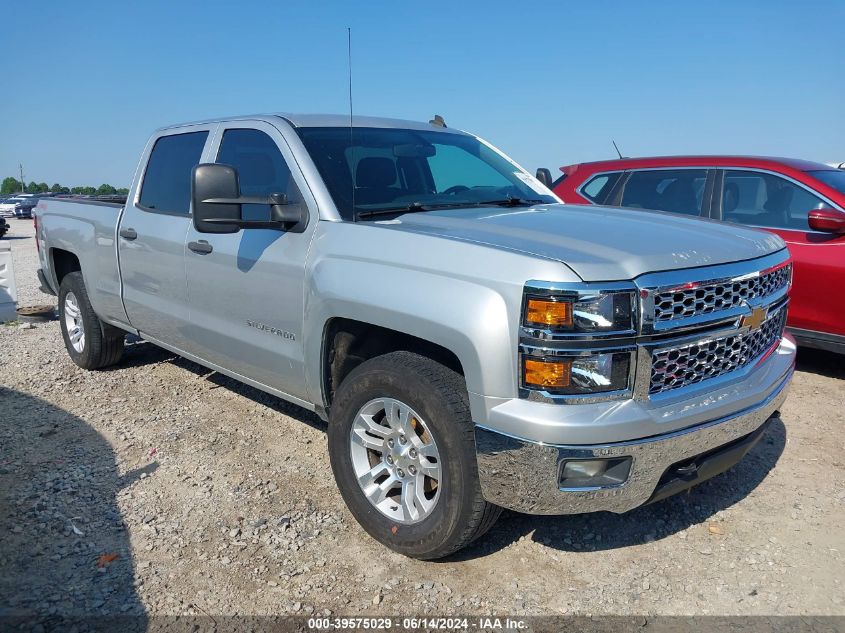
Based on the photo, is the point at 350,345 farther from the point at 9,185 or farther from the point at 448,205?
the point at 9,185

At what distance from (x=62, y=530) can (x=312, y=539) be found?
47.2 inches

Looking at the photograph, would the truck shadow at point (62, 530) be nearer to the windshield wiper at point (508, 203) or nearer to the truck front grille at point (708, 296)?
the truck front grille at point (708, 296)

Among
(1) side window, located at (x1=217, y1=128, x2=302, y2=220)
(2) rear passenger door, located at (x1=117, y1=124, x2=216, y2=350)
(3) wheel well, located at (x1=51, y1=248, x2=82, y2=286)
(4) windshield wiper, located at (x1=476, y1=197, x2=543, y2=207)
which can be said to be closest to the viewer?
(1) side window, located at (x1=217, y1=128, x2=302, y2=220)

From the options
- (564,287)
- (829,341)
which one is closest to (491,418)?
(564,287)

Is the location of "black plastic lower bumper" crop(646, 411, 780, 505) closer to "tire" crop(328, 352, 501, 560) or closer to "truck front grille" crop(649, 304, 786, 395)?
"truck front grille" crop(649, 304, 786, 395)

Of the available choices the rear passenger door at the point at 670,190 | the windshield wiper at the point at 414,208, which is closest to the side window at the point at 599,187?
the rear passenger door at the point at 670,190

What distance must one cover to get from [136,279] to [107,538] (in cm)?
205

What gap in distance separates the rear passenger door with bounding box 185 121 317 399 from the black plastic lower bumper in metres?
1.75

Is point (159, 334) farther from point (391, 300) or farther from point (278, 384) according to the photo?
point (391, 300)

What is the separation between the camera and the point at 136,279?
473 cm

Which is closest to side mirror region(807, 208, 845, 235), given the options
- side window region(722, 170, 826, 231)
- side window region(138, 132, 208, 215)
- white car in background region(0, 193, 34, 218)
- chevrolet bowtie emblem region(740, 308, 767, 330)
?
side window region(722, 170, 826, 231)

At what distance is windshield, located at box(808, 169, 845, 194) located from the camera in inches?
209

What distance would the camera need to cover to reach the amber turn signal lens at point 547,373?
2.39m

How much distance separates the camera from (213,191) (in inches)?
125
